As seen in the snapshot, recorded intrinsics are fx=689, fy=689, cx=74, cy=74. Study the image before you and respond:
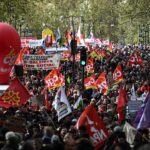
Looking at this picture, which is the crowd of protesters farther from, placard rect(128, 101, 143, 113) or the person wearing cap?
placard rect(128, 101, 143, 113)

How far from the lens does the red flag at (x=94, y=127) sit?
12.0 meters

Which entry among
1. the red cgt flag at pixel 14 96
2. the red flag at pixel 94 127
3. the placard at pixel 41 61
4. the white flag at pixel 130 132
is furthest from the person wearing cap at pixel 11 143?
the placard at pixel 41 61

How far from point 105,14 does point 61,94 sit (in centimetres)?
7935

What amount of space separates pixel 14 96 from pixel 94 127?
4174 mm

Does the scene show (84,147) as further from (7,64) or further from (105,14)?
(105,14)

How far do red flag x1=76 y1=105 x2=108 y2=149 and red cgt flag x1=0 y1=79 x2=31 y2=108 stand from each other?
362cm

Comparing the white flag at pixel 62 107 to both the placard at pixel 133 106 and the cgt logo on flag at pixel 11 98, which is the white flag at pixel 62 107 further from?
the placard at pixel 133 106

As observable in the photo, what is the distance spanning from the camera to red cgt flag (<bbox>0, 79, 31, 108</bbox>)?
52.0 ft

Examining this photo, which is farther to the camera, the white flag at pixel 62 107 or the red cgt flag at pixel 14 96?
the red cgt flag at pixel 14 96

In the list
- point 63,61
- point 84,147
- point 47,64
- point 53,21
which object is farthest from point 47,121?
point 53,21

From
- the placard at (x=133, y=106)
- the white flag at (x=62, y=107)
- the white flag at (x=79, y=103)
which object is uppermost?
the white flag at (x=62, y=107)

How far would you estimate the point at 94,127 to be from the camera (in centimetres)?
1222

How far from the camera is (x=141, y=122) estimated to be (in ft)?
40.6

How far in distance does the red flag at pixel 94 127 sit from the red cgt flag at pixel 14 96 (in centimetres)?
362
